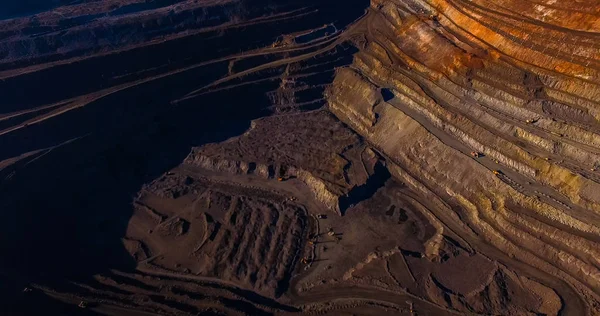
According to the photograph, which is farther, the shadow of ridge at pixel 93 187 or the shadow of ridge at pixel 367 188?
the shadow of ridge at pixel 367 188

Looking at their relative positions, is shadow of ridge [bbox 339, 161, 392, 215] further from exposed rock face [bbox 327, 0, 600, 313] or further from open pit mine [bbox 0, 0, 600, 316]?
exposed rock face [bbox 327, 0, 600, 313]

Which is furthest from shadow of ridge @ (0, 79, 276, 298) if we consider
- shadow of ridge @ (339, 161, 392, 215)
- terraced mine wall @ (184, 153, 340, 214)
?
shadow of ridge @ (339, 161, 392, 215)

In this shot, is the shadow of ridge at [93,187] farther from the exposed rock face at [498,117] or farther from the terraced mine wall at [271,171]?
the exposed rock face at [498,117]

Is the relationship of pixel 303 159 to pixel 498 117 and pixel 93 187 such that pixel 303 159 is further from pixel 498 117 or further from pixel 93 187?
pixel 93 187

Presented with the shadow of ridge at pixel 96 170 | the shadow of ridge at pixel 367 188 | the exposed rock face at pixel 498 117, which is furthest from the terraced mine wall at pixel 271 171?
the exposed rock face at pixel 498 117

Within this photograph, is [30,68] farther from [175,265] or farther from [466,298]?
[466,298]

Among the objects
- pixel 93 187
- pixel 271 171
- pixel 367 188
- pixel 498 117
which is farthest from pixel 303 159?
pixel 93 187

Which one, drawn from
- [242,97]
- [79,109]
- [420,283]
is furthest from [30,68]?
[420,283]
